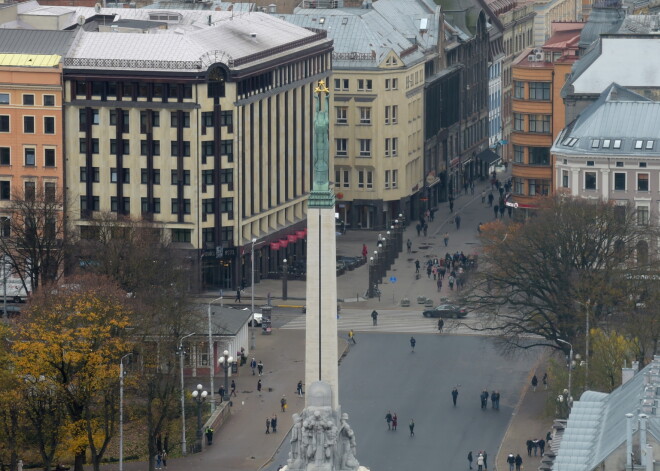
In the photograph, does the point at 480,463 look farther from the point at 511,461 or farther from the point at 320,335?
the point at 320,335

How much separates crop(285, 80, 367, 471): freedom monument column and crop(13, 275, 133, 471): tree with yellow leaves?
34997 millimetres

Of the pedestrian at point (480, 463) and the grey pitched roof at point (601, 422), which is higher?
the grey pitched roof at point (601, 422)

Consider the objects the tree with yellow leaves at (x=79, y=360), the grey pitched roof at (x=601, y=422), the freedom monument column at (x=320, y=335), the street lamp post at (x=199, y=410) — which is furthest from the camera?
the street lamp post at (x=199, y=410)

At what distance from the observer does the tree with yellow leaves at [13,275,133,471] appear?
182125mm

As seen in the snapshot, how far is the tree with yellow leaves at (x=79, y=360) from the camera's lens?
598 ft

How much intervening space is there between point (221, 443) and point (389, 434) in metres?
11.2

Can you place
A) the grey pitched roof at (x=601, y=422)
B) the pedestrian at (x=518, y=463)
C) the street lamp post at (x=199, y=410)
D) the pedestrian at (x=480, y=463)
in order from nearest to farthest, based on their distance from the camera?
the grey pitched roof at (x=601, y=422), the pedestrian at (x=480, y=463), the pedestrian at (x=518, y=463), the street lamp post at (x=199, y=410)

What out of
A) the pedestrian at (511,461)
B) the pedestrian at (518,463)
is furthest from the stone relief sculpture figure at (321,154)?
the pedestrian at (518,463)

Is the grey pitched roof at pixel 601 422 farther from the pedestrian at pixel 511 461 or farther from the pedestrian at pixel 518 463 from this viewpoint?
the pedestrian at pixel 518 463

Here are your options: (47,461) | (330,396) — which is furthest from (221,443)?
(330,396)

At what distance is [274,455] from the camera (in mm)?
190875

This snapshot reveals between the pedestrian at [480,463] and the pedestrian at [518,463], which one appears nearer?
the pedestrian at [480,463]

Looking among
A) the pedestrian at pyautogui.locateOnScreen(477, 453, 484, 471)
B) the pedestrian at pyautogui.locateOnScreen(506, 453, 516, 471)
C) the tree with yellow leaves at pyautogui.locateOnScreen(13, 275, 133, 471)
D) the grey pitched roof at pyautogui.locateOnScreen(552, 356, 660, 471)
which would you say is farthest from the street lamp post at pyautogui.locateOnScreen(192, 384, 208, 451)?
the grey pitched roof at pyautogui.locateOnScreen(552, 356, 660, 471)

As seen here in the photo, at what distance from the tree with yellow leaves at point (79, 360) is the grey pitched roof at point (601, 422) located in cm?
3213
